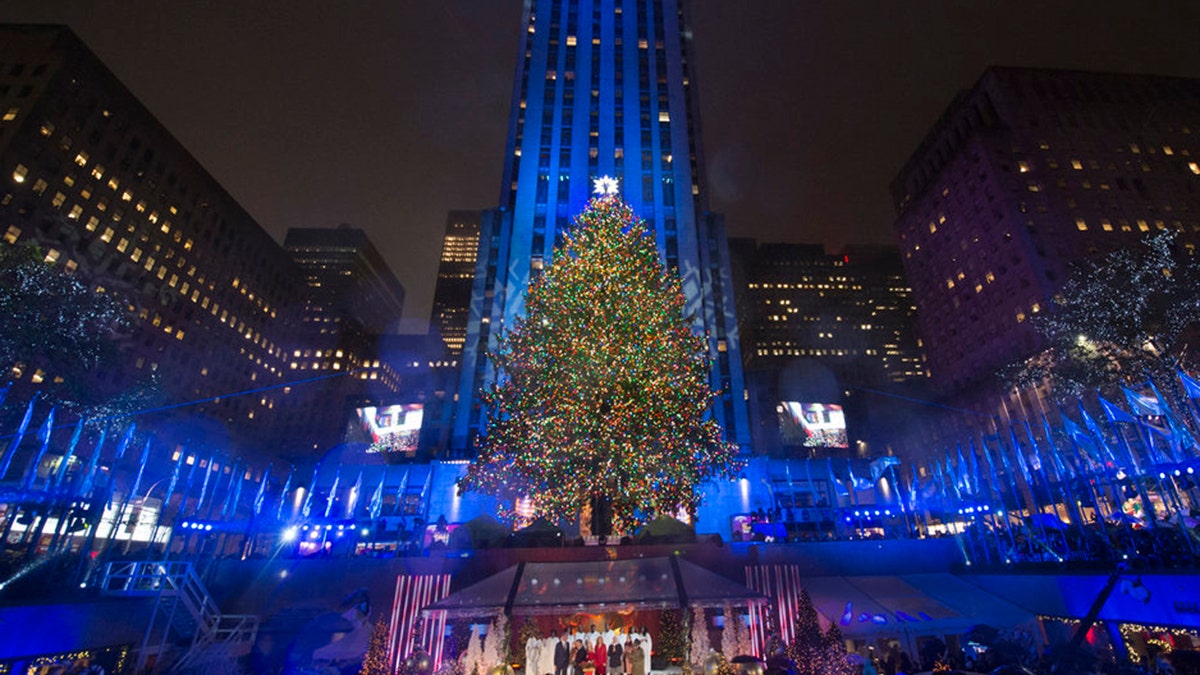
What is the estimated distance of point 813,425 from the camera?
4622cm

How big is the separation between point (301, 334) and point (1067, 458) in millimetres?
125079

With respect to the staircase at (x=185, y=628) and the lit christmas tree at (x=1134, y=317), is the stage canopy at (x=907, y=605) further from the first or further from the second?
the lit christmas tree at (x=1134, y=317)

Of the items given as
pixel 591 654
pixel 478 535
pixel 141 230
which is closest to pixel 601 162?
pixel 478 535

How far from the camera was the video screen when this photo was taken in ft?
153

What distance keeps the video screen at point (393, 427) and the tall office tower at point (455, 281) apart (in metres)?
105

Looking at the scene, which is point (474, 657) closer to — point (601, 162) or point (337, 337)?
point (601, 162)

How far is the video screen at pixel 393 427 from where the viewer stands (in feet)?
153

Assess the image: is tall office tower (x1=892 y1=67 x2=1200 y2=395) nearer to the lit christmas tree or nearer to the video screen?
the lit christmas tree

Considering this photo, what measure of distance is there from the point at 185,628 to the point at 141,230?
70.5 metres

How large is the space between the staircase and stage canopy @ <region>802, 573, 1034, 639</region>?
19522mm

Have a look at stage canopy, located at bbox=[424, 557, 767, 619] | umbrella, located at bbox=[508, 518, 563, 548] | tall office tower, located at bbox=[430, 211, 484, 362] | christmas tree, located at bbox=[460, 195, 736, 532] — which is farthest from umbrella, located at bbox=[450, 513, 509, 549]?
tall office tower, located at bbox=[430, 211, 484, 362]

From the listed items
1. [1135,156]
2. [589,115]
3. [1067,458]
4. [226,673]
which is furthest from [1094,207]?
[226,673]

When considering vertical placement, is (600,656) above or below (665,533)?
below

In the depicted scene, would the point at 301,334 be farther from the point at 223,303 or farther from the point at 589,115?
the point at 589,115
